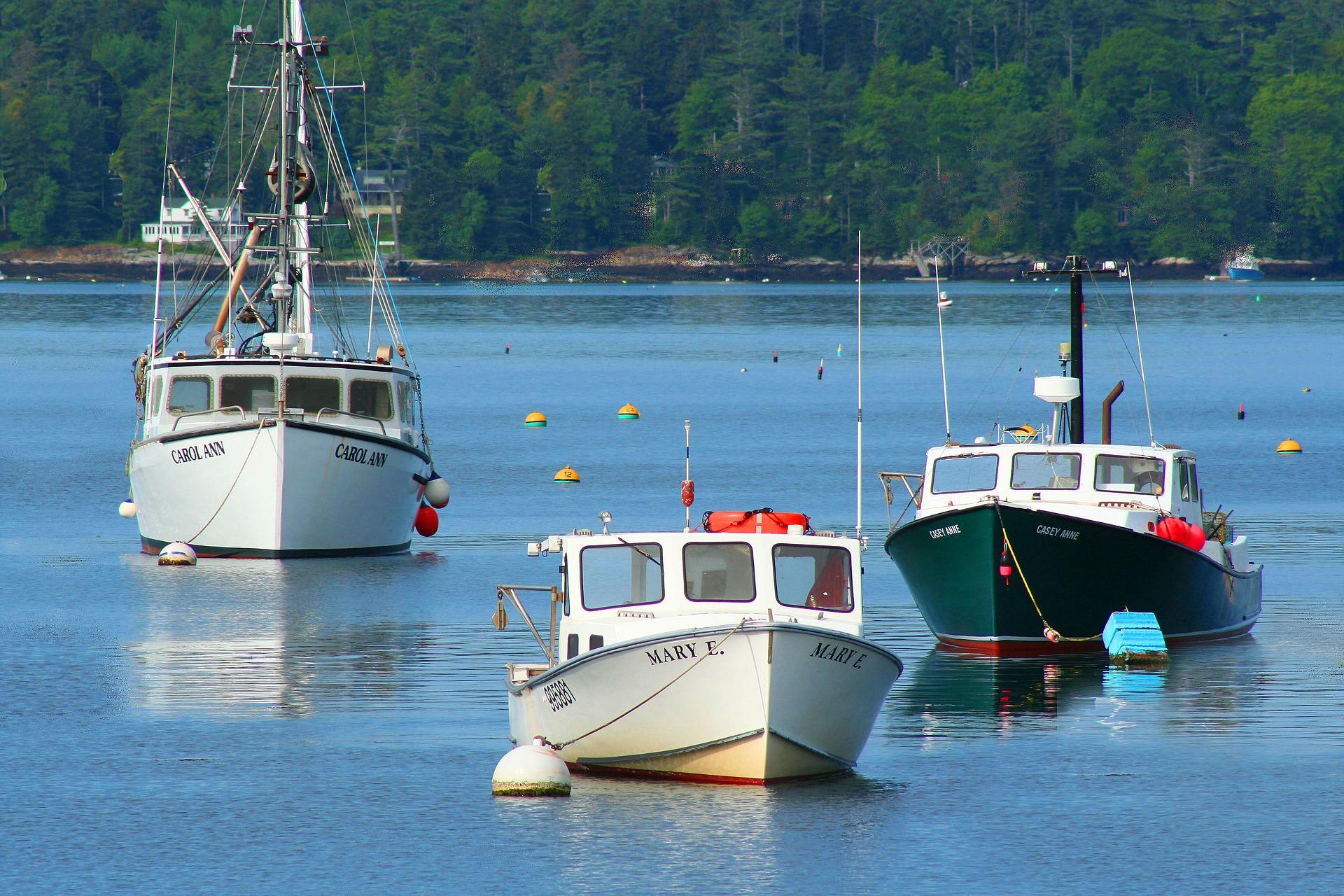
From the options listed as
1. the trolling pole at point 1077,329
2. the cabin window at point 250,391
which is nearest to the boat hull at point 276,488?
the cabin window at point 250,391

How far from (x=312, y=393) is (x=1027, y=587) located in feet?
53.4

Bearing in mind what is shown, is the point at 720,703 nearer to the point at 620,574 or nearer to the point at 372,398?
the point at 620,574

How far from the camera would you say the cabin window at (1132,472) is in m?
32.8

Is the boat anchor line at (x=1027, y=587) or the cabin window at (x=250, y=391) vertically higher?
the cabin window at (x=250, y=391)

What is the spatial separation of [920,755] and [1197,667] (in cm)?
761

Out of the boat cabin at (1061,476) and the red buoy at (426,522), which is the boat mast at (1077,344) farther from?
the red buoy at (426,522)

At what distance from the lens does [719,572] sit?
23.0m

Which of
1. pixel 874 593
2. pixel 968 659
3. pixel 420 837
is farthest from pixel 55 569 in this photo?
pixel 420 837

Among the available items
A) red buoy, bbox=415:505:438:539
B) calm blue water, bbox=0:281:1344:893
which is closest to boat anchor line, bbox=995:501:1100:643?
calm blue water, bbox=0:281:1344:893

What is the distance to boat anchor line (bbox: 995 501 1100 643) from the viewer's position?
30.8 metres

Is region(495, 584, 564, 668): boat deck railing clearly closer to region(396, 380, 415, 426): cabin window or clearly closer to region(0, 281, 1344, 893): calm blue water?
region(0, 281, 1344, 893): calm blue water

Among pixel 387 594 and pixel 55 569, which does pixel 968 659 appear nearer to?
pixel 387 594

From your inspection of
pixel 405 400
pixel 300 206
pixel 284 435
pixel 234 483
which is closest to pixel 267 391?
pixel 284 435

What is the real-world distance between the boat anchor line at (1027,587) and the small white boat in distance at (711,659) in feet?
26.1
